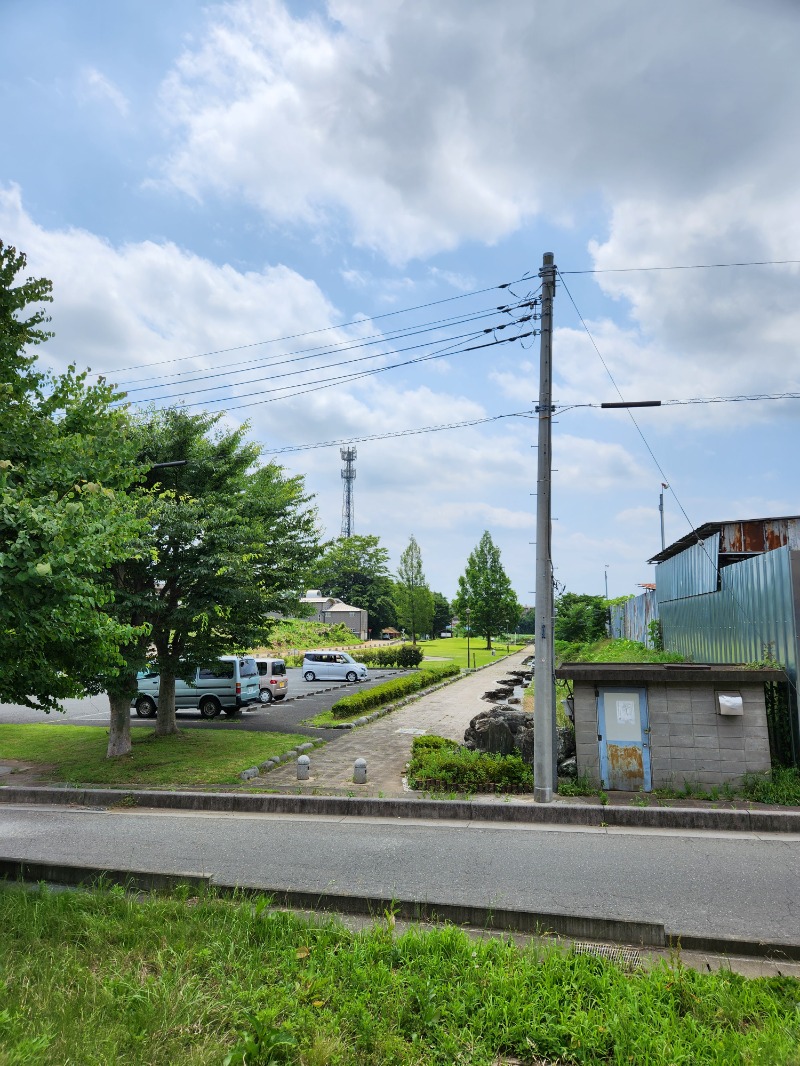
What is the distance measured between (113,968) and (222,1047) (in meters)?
1.35

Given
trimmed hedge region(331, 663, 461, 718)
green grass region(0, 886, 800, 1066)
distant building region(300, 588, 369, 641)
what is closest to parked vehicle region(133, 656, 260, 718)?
trimmed hedge region(331, 663, 461, 718)

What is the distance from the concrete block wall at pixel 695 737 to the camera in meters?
10.4

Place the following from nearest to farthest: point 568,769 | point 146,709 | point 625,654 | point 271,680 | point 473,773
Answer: point 568,769, point 473,773, point 146,709, point 625,654, point 271,680

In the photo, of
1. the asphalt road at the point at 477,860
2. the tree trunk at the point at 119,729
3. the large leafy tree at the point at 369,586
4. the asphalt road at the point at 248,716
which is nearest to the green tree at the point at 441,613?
the large leafy tree at the point at 369,586

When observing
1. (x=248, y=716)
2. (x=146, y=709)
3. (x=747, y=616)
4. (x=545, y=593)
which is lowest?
(x=248, y=716)

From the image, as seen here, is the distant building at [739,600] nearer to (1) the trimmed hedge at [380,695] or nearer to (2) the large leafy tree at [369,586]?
(1) the trimmed hedge at [380,695]

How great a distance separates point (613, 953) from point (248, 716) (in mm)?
17719

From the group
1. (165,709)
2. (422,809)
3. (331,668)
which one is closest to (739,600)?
(422,809)

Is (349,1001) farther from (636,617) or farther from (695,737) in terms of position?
(636,617)

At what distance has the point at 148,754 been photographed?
1478cm

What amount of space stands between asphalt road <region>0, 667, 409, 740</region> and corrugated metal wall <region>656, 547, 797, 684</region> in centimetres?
926

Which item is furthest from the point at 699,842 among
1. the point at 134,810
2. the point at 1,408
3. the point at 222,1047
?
the point at 1,408

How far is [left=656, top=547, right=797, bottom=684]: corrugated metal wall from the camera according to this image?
35.7 feet

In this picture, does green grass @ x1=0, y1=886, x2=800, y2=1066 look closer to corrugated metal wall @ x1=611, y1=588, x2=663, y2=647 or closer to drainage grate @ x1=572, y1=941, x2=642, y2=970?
drainage grate @ x1=572, y1=941, x2=642, y2=970
